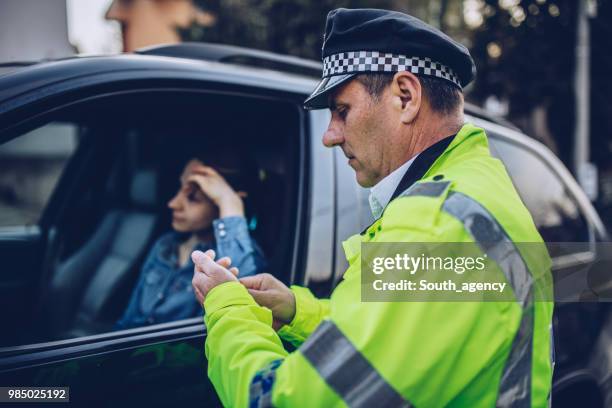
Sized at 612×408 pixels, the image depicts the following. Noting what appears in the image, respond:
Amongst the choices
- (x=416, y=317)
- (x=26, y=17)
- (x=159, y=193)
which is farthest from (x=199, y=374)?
(x=26, y=17)

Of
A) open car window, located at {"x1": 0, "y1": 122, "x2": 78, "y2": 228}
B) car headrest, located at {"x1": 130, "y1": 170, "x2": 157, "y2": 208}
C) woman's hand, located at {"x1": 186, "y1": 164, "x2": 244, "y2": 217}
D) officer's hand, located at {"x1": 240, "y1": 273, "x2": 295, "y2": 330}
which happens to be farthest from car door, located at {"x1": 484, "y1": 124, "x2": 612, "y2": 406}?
open car window, located at {"x1": 0, "y1": 122, "x2": 78, "y2": 228}

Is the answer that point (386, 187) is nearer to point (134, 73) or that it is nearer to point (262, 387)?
point (262, 387)

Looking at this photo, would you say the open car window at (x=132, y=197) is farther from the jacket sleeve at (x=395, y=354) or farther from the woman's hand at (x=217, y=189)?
the jacket sleeve at (x=395, y=354)

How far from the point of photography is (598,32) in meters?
11.2

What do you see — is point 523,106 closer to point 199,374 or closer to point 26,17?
point 26,17

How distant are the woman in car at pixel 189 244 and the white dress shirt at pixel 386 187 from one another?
795 millimetres

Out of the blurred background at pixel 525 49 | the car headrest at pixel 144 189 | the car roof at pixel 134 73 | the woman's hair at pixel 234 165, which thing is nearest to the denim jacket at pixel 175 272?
the woman's hair at pixel 234 165

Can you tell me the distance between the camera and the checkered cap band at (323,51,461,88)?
1.38m

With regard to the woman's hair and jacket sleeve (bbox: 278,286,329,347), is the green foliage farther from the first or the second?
Answer: jacket sleeve (bbox: 278,286,329,347)

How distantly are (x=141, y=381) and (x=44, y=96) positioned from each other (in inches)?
29.7

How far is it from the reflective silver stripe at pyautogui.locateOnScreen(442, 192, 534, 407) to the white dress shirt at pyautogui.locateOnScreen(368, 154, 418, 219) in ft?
0.97

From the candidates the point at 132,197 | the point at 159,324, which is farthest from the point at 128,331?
the point at 132,197

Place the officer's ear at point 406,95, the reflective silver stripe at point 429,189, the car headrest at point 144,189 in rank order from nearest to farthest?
1. the reflective silver stripe at point 429,189
2. the officer's ear at point 406,95
3. the car headrest at point 144,189

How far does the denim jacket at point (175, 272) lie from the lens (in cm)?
221
